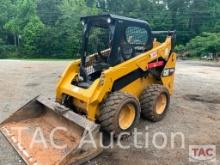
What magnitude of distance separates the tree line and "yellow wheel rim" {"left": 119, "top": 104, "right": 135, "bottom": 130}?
28.4 metres

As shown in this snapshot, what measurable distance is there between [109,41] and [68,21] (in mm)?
35929

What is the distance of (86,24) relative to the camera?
5957 mm

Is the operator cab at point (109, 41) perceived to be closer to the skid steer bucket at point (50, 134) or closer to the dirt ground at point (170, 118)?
the skid steer bucket at point (50, 134)

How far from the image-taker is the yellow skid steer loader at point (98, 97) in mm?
4727

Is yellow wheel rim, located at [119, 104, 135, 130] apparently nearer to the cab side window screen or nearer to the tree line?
the cab side window screen

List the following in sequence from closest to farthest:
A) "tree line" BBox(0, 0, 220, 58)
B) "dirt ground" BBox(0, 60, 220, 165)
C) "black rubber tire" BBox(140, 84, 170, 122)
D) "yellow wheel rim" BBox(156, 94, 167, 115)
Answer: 1. "dirt ground" BBox(0, 60, 220, 165)
2. "black rubber tire" BBox(140, 84, 170, 122)
3. "yellow wheel rim" BBox(156, 94, 167, 115)
4. "tree line" BBox(0, 0, 220, 58)

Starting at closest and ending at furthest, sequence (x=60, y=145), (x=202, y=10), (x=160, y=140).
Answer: (x=60, y=145) < (x=160, y=140) < (x=202, y=10)

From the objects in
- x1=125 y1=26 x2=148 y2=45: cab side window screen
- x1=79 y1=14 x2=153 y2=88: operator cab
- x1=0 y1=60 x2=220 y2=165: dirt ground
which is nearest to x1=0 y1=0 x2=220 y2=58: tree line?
x1=0 y1=60 x2=220 y2=165: dirt ground

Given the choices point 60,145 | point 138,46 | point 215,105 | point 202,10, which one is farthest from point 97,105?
point 202,10

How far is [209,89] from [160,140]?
4.92m

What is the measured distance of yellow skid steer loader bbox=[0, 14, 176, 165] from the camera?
186 inches

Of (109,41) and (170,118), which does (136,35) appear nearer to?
(109,41)

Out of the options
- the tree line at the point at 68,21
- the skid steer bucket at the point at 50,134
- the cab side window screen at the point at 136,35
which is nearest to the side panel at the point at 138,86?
the cab side window screen at the point at 136,35

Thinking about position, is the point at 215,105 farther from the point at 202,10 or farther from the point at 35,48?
the point at 202,10
